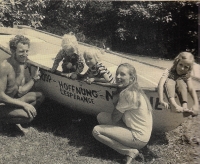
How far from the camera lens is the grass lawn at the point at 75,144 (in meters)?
2.08

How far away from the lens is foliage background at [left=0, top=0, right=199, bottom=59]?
124 inches

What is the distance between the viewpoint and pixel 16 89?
2.33m

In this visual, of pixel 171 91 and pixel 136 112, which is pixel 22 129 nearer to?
pixel 136 112

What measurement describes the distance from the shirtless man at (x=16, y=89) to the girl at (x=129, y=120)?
24.1 inches

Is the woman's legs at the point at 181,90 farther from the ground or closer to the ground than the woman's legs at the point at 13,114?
farther from the ground

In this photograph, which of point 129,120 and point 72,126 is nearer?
point 129,120

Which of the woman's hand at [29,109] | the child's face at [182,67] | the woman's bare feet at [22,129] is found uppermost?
the child's face at [182,67]

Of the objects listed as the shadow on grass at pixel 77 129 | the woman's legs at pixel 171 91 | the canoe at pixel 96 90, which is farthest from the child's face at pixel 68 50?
the woman's legs at pixel 171 91

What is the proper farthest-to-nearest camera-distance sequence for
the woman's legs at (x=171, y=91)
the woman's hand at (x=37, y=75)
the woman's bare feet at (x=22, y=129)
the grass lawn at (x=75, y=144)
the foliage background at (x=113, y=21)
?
the foliage background at (x=113, y=21) → the woman's hand at (x=37, y=75) → the woman's bare feet at (x=22, y=129) → the grass lawn at (x=75, y=144) → the woman's legs at (x=171, y=91)

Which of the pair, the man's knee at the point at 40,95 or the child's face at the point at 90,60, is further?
the man's knee at the point at 40,95

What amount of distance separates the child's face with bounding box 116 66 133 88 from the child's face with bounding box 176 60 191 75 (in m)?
0.33

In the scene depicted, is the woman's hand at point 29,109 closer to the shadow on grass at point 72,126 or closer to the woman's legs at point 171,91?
the shadow on grass at point 72,126

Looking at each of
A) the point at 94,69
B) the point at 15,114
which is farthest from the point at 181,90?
the point at 15,114

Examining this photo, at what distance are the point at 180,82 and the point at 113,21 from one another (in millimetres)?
1840
